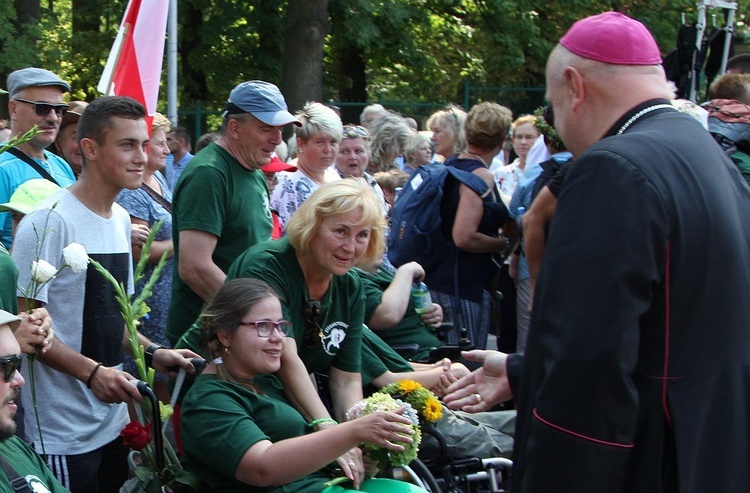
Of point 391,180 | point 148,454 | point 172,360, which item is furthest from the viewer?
point 391,180

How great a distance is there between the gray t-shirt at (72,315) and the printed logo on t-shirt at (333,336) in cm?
83

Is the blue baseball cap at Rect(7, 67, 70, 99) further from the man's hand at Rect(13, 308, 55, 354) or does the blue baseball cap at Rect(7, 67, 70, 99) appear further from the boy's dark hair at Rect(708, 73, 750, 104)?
the boy's dark hair at Rect(708, 73, 750, 104)

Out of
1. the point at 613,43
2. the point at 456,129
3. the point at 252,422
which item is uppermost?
the point at 613,43

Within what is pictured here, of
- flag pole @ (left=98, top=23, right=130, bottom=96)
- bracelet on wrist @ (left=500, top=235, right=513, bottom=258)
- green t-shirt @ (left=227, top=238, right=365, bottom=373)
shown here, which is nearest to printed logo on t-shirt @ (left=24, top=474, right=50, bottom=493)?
green t-shirt @ (left=227, top=238, right=365, bottom=373)

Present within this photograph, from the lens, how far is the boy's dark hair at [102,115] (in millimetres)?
4102

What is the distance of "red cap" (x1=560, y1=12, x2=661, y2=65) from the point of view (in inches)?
89.0

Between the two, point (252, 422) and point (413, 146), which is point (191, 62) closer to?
point (413, 146)

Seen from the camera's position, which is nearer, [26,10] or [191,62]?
[26,10]

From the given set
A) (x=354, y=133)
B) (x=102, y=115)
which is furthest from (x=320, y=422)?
(x=354, y=133)

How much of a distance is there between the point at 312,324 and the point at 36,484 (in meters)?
1.41

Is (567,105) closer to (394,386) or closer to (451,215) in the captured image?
(394,386)

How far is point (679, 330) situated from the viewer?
209 cm

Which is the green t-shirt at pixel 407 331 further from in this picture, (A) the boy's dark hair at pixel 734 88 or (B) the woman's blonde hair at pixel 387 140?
(B) the woman's blonde hair at pixel 387 140

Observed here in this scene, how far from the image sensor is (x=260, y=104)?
4773 millimetres
